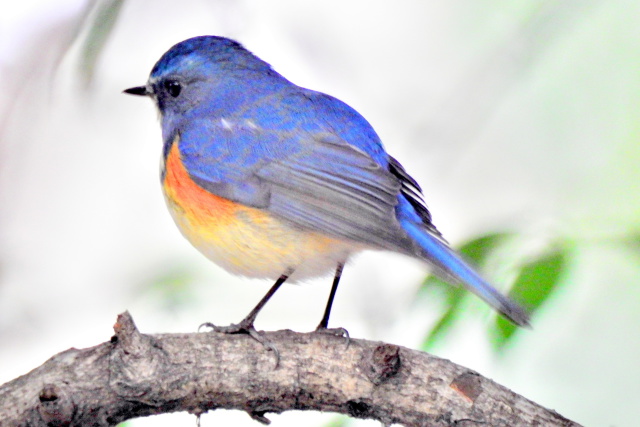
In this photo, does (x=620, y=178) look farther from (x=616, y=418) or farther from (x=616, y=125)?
(x=616, y=418)

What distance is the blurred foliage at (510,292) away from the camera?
243 centimetres

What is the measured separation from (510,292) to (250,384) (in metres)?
0.82

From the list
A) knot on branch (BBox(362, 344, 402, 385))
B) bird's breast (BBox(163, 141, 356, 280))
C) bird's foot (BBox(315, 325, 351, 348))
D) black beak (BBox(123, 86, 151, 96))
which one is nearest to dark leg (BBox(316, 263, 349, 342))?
bird's foot (BBox(315, 325, 351, 348))

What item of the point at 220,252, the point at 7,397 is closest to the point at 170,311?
the point at 220,252

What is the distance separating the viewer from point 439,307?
8.43 ft

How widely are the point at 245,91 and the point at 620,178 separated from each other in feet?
4.85

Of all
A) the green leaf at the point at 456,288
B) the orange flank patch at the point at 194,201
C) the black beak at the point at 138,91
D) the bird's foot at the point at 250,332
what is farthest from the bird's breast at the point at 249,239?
the black beak at the point at 138,91

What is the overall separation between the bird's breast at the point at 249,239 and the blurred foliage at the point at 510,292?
0.44m

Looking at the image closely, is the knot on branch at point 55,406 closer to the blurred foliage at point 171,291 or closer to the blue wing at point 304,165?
the blurred foliage at point 171,291

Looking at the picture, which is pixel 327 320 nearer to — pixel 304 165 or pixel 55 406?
pixel 304 165

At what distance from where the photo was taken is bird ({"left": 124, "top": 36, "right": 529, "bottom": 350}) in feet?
9.10

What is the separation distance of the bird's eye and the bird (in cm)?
9

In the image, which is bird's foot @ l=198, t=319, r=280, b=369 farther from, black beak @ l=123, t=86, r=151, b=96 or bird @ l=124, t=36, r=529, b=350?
black beak @ l=123, t=86, r=151, b=96

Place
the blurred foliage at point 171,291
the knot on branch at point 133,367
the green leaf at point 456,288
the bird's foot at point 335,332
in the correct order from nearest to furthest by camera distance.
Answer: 1. the knot on branch at point 133,367
2. the green leaf at point 456,288
3. the bird's foot at point 335,332
4. the blurred foliage at point 171,291
